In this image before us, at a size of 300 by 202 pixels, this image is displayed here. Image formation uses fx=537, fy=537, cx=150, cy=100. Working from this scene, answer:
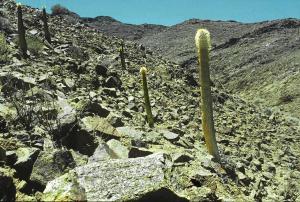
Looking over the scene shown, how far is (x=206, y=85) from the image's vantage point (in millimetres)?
10875

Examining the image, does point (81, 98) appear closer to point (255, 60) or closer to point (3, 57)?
point (3, 57)

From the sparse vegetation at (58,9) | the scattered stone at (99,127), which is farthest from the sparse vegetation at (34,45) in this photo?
the sparse vegetation at (58,9)

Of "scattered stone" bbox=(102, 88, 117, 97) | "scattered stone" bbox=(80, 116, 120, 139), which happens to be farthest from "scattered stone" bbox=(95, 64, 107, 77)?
"scattered stone" bbox=(80, 116, 120, 139)

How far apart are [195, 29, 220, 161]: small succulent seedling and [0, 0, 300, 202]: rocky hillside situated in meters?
0.50

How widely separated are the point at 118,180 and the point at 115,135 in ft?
15.1

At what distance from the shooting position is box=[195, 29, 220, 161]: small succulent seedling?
34.3 feet

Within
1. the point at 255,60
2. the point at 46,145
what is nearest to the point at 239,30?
the point at 255,60

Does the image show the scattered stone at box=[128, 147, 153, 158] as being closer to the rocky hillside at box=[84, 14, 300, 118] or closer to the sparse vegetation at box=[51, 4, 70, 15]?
the rocky hillside at box=[84, 14, 300, 118]

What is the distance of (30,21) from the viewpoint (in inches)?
1001

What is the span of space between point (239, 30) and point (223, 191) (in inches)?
Answer: 2423

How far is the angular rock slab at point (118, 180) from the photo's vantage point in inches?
226

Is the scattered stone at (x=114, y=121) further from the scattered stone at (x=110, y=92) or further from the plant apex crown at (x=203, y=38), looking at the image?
the scattered stone at (x=110, y=92)

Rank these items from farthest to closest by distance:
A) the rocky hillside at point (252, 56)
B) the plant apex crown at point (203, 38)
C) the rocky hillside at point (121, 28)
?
the rocky hillside at point (121, 28), the rocky hillside at point (252, 56), the plant apex crown at point (203, 38)

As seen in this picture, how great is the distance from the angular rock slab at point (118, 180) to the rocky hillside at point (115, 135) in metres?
0.01
